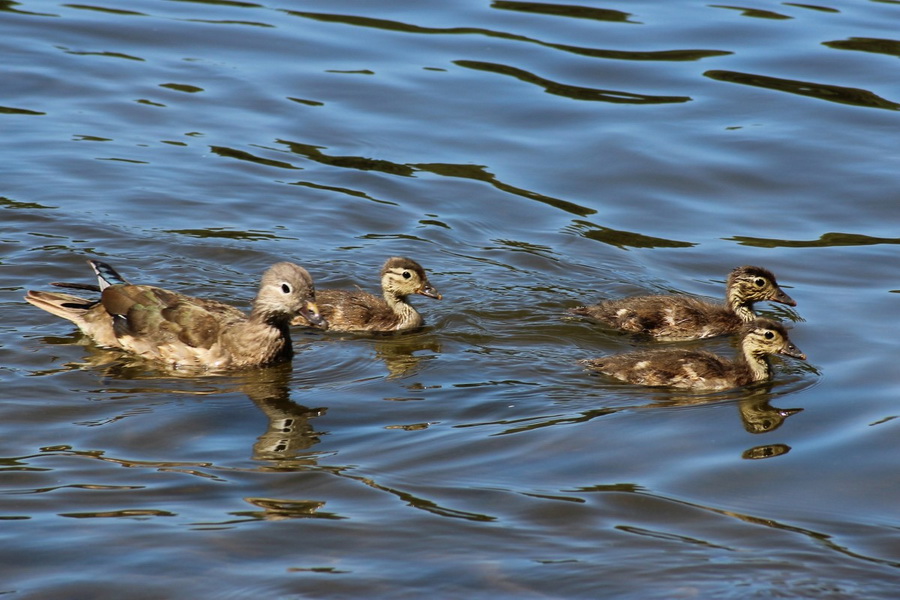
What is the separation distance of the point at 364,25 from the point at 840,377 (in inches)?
453

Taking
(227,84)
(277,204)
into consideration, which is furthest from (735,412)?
(227,84)

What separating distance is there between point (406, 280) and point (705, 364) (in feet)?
9.27

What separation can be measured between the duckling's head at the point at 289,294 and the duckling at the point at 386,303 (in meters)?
0.75

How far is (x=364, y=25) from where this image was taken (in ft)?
64.7

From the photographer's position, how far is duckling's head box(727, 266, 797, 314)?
11.3 metres

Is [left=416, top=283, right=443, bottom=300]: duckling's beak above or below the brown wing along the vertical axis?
above

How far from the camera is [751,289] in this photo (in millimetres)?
11422

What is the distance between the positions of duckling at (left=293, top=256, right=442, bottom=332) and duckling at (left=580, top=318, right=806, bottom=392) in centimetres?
187

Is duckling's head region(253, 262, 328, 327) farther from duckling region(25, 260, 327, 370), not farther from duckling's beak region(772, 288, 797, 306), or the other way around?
duckling's beak region(772, 288, 797, 306)

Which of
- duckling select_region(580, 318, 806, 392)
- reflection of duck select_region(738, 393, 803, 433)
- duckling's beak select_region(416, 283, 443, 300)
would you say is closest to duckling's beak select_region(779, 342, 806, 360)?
duckling select_region(580, 318, 806, 392)

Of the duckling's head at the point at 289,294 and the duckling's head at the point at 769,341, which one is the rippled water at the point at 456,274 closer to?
the duckling's head at the point at 769,341

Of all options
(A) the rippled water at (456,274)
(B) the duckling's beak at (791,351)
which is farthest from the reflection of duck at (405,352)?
(B) the duckling's beak at (791,351)

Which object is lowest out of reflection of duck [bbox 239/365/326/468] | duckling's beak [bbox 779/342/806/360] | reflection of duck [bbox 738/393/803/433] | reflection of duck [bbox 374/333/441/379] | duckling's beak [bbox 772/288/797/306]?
reflection of duck [bbox 239/365/326/468]

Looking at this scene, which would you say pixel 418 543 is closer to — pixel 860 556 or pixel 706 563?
pixel 706 563
